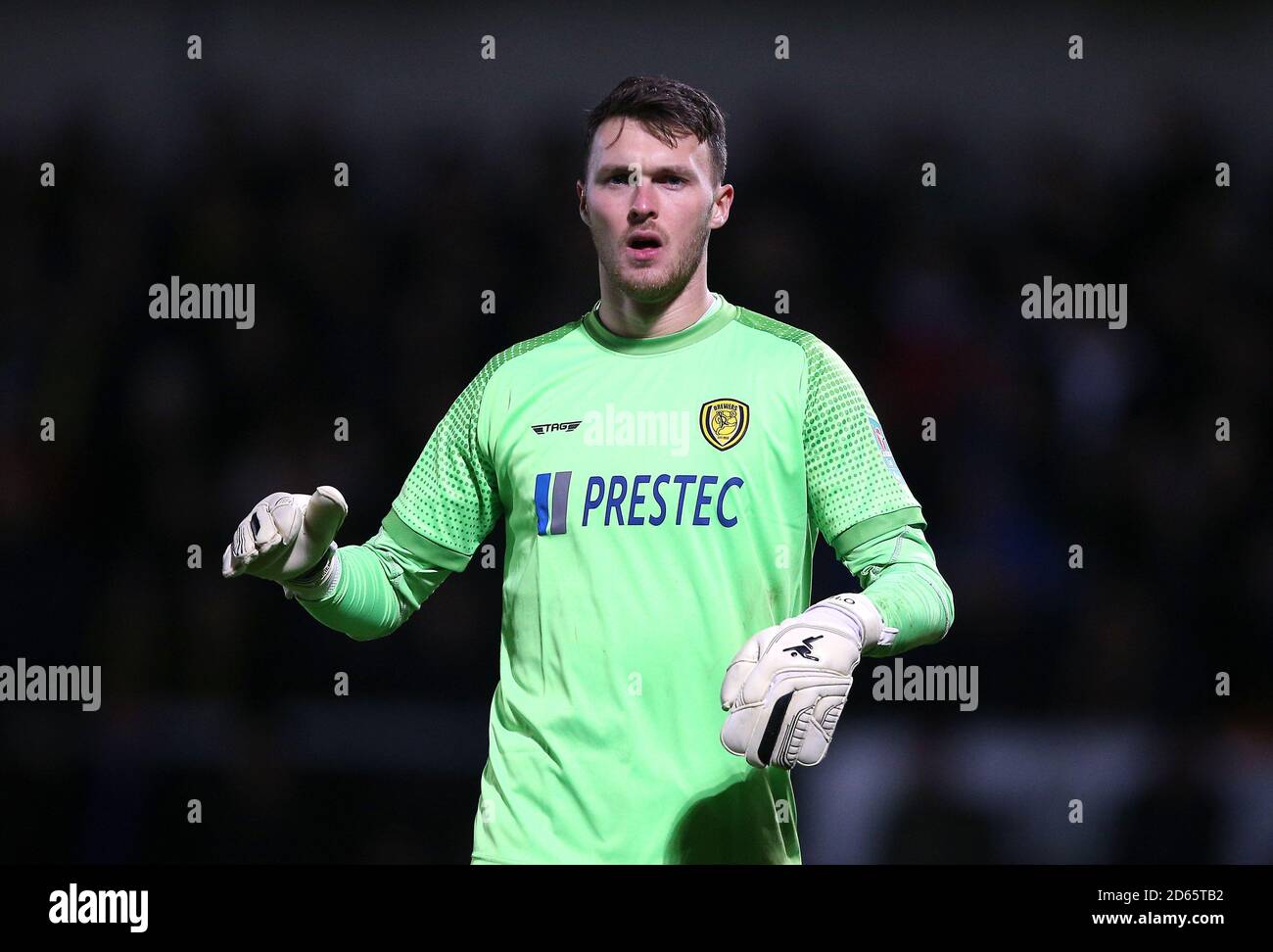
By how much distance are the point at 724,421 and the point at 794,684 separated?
725mm

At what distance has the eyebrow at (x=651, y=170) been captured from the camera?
11.8ft

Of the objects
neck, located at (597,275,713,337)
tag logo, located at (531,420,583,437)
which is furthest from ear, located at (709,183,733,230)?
tag logo, located at (531,420,583,437)

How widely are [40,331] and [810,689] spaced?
322 cm

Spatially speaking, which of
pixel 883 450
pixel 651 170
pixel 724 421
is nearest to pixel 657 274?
pixel 651 170

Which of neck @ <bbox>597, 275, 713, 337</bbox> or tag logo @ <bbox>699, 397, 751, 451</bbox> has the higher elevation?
neck @ <bbox>597, 275, 713, 337</bbox>

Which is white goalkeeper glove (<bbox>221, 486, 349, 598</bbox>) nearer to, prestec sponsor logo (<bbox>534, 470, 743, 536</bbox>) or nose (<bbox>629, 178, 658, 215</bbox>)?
prestec sponsor logo (<bbox>534, 470, 743, 536</bbox>)

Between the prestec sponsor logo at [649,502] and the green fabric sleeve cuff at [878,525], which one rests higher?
the prestec sponsor logo at [649,502]

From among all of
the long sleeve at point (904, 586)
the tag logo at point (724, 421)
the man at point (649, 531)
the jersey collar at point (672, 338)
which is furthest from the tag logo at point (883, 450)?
the jersey collar at point (672, 338)

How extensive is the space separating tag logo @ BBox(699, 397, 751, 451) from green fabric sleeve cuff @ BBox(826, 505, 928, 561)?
0.99 feet

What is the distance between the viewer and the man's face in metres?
3.58

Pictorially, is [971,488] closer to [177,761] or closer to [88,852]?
[177,761]

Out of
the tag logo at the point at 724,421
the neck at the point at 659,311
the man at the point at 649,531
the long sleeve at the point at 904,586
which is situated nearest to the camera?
the long sleeve at the point at 904,586

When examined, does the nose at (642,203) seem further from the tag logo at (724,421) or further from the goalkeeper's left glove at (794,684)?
the goalkeeper's left glove at (794,684)

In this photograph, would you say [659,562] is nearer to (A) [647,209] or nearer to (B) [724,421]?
(B) [724,421]
